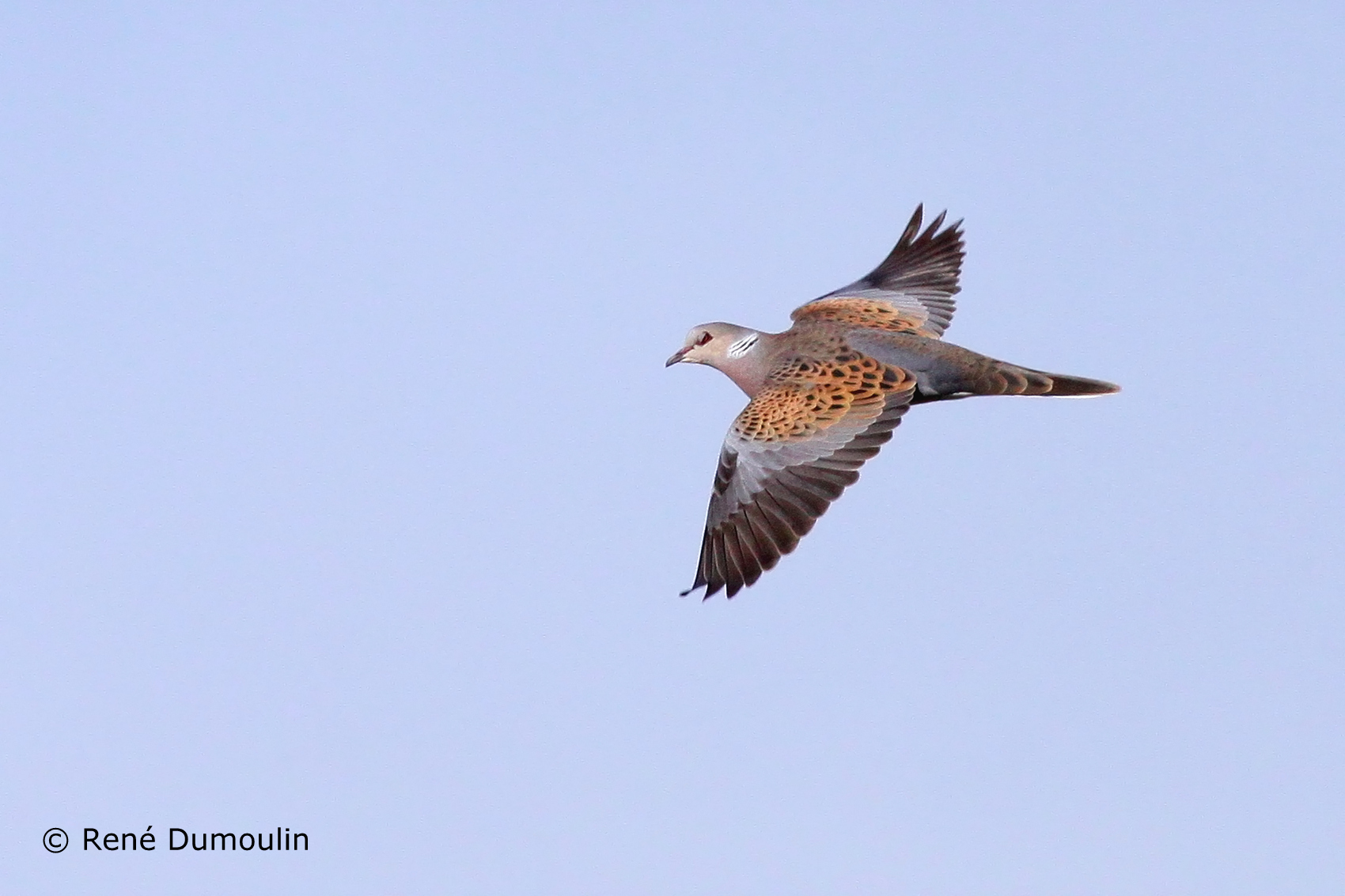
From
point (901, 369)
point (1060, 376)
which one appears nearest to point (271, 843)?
point (901, 369)

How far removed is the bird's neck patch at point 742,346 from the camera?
10.2 m

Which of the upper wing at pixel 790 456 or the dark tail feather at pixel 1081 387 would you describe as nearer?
the upper wing at pixel 790 456

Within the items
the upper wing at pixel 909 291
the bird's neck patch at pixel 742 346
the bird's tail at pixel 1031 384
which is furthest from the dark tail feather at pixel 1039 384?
the bird's neck patch at pixel 742 346

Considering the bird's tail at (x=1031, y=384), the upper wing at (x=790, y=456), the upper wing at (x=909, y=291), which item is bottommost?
the upper wing at (x=790, y=456)

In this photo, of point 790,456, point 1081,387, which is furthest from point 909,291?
point 790,456

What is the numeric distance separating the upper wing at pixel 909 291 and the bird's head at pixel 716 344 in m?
0.77

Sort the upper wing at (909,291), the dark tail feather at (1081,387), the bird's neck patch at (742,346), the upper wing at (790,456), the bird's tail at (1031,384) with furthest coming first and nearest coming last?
the upper wing at (909,291) → the bird's neck patch at (742,346) → the dark tail feather at (1081,387) → the bird's tail at (1031,384) → the upper wing at (790,456)

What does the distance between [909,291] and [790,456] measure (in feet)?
10.5

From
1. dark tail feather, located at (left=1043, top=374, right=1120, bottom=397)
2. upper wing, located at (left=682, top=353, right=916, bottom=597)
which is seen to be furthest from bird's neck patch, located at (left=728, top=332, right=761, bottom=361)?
dark tail feather, located at (left=1043, top=374, right=1120, bottom=397)

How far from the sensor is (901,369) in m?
9.54

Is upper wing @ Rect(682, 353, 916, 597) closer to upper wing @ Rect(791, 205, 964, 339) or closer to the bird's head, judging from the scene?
the bird's head

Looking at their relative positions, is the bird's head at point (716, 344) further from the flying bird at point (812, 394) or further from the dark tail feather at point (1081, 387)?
the dark tail feather at point (1081, 387)

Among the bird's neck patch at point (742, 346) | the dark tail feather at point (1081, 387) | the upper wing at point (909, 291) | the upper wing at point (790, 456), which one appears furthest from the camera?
the upper wing at point (909, 291)

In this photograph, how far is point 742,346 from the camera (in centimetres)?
1022
